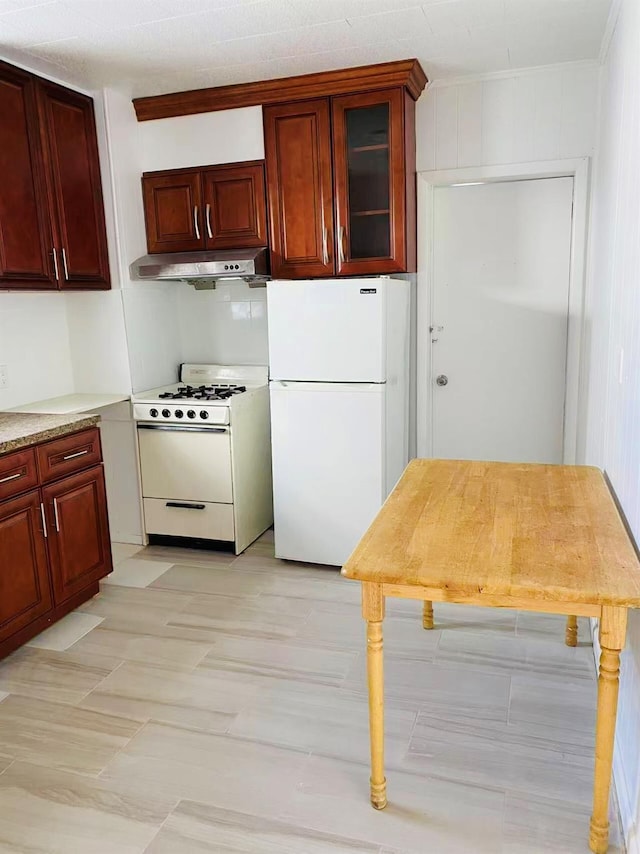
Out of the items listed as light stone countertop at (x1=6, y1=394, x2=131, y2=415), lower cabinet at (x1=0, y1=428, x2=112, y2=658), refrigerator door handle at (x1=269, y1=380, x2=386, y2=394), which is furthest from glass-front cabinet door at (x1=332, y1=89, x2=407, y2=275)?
lower cabinet at (x1=0, y1=428, x2=112, y2=658)

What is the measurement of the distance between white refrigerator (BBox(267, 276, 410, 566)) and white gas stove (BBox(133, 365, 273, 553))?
0.83 ft

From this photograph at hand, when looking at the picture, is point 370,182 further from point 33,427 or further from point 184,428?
point 33,427

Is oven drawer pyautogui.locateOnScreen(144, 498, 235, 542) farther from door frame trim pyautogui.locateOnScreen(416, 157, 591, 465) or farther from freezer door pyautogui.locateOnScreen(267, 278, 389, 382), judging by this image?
door frame trim pyautogui.locateOnScreen(416, 157, 591, 465)

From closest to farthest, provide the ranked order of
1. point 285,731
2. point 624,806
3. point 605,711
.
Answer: point 605,711, point 624,806, point 285,731

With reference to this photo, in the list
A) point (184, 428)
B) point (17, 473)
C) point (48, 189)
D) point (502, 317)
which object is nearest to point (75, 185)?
point (48, 189)

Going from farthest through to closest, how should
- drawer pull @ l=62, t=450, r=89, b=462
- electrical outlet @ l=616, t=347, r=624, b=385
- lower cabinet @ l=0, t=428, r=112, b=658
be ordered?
1. drawer pull @ l=62, t=450, r=89, b=462
2. lower cabinet @ l=0, t=428, r=112, b=658
3. electrical outlet @ l=616, t=347, r=624, b=385

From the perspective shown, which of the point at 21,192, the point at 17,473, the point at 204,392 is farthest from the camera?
the point at 204,392

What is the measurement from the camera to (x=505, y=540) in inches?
72.7

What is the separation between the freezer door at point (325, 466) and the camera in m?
3.34

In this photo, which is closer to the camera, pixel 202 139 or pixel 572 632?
pixel 572 632

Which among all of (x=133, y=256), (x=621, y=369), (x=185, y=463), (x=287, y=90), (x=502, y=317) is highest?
(x=287, y=90)

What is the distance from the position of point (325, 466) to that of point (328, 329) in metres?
0.70

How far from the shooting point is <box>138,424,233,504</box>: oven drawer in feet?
11.9

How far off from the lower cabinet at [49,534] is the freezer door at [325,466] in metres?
0.92
